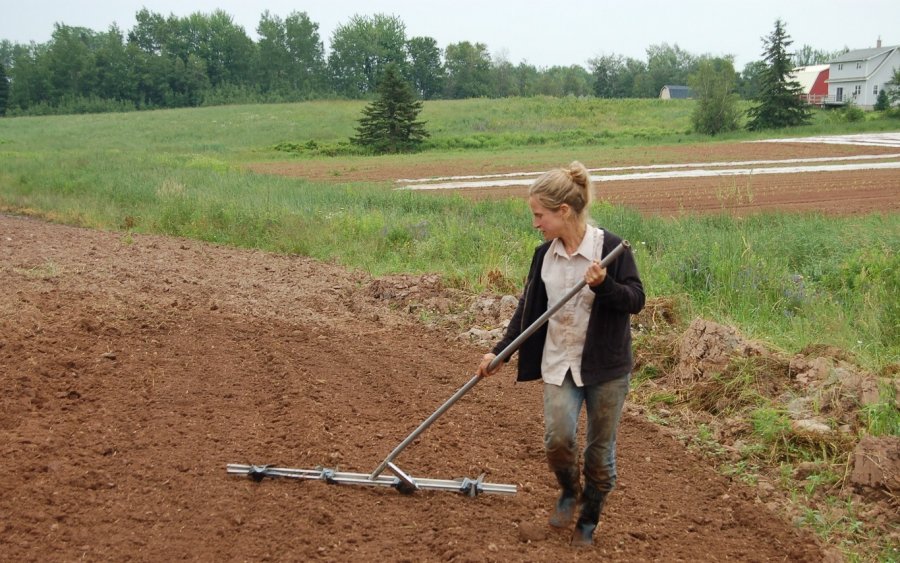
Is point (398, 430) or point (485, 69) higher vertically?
point (485, 69)

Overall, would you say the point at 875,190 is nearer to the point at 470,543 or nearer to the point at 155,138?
the point at 470,543

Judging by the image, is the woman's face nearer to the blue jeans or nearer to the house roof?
the blue jeans

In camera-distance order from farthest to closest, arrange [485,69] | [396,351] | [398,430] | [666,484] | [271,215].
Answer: [485,69]
[271,215]
[396,351]
[398,430]
[666,484]

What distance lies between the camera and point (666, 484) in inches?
176

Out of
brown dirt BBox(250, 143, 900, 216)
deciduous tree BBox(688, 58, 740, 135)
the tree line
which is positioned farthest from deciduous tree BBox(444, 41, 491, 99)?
brown dirt BBox(250, 143, 900, 216)

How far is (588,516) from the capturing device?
11.9ft

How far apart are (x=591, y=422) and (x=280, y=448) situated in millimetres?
2157

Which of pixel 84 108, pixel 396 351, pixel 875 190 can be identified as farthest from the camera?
pixel 84 108

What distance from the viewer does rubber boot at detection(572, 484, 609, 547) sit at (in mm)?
3576

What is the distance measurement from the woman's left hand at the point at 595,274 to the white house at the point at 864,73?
259 ft

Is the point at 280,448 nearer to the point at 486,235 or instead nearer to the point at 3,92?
the point at 486,235

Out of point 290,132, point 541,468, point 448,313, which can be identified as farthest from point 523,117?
point 541,468

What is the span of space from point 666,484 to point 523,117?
184 ft

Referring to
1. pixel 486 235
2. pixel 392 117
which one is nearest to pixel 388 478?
pixel 486 235
